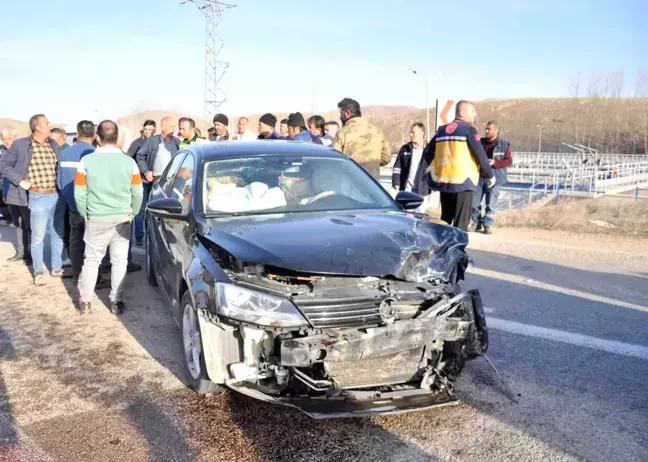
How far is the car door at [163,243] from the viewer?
15.4 feet

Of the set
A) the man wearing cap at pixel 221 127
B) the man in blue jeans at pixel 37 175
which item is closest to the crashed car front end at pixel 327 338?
the man in blue jeans at pixel 37 175

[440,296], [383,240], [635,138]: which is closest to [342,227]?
[383,240]

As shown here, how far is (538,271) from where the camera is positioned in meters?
7.31

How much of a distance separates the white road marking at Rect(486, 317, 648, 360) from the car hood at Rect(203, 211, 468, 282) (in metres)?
1.57

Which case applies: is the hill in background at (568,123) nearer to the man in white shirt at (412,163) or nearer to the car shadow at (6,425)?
the man in white shirt at (412,163)

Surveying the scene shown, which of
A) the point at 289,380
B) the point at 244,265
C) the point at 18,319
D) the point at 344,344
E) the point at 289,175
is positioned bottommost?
the point at 18,319

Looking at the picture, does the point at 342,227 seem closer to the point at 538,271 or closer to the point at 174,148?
the point at 538,271

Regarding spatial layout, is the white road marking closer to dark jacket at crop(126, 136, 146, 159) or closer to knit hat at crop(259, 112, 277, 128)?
knit hat at crop(259, 112, 277, 128)

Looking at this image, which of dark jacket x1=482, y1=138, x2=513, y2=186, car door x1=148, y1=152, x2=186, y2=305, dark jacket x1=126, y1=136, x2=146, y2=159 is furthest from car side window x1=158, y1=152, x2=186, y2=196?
dark jacket x1=482, y1=138, x2=513, y2=186

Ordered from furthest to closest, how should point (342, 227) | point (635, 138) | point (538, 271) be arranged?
point (635, 138) → point (538, 271) → point (342, 227)

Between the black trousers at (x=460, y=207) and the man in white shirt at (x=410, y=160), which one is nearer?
the black trousers at (x=460, y=207)

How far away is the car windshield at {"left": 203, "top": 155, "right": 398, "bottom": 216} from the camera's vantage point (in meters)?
4.34

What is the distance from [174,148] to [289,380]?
5.67m

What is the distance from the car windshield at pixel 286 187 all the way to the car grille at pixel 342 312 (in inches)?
51.3
